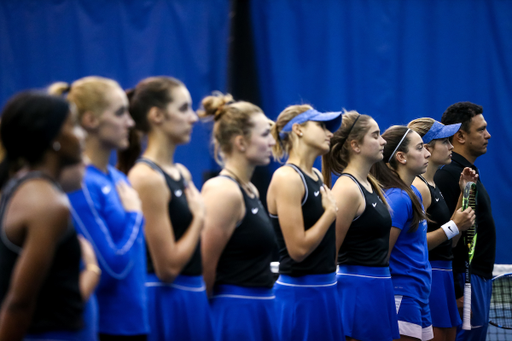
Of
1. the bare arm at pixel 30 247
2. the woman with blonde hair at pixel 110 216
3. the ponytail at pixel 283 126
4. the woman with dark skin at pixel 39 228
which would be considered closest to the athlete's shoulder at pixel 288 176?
the ponytail at pixel 283 126

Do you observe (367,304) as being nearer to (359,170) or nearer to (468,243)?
(359,170)

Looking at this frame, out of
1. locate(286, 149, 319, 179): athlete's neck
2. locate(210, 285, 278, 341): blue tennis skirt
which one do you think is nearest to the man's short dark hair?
locate(286, 149, 319, 179): athlete's neck

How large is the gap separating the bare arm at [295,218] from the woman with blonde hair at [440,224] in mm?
1224

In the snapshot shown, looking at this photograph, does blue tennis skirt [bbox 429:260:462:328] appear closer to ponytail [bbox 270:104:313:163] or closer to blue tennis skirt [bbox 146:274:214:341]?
ponytail [bbox 270:104:313:163]

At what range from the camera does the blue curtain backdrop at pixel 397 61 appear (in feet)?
17.6

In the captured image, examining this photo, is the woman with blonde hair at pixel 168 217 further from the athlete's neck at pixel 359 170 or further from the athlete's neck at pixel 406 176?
the athlete's neck at pixel 406 176

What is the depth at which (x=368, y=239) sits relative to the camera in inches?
137

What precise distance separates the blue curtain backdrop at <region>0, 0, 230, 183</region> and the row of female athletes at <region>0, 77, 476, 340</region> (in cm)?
178

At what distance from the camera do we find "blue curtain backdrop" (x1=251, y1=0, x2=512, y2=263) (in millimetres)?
5375

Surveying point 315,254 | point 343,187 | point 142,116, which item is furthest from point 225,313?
point 343,187

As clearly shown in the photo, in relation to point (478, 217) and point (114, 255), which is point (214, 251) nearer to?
point (114, 255)

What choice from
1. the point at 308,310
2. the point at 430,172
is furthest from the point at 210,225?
the point at 430,172

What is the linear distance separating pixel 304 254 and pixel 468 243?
5.50 ft

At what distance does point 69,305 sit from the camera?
1785mm
